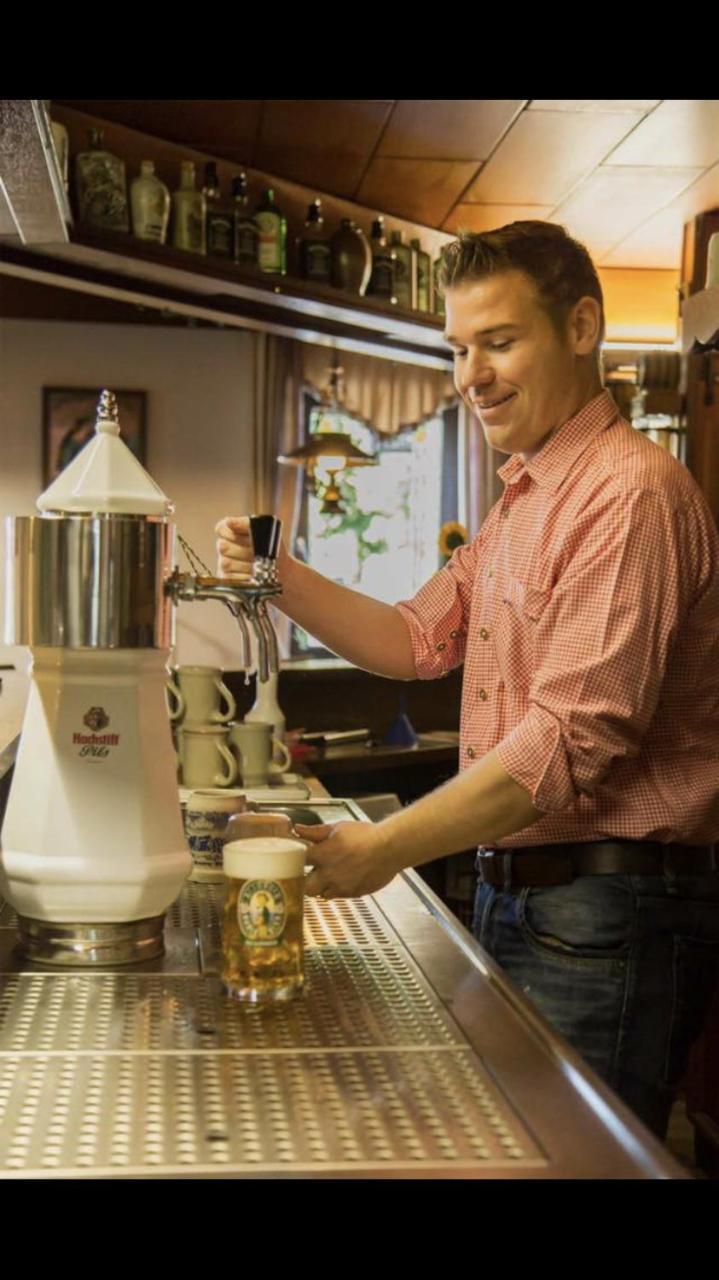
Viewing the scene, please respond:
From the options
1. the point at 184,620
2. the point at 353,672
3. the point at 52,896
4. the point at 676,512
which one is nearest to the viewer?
the point at 52,896

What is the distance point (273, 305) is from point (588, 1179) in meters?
4.91

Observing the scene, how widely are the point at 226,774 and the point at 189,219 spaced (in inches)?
94.9

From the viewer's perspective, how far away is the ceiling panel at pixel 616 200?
19.7 feet

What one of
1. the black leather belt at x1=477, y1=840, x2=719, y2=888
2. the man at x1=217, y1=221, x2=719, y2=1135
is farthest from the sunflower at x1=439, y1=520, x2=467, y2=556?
the black leather belt at x1=477, y1=840, x2=719, y2=888

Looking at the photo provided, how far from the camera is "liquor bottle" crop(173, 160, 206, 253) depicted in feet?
16.3

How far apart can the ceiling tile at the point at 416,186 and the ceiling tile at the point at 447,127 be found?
141mm

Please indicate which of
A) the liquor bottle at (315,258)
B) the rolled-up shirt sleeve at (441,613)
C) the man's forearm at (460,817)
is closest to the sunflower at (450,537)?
the liquor bottle at (315,258)

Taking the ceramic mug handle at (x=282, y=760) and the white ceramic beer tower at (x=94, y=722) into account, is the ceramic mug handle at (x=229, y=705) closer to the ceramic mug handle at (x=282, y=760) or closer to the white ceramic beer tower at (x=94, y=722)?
the ceramic mug handle at (x=282, y=760)

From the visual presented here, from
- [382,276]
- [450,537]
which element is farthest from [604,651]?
[450,537]

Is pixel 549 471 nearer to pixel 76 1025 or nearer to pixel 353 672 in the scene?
pixel 76 1025

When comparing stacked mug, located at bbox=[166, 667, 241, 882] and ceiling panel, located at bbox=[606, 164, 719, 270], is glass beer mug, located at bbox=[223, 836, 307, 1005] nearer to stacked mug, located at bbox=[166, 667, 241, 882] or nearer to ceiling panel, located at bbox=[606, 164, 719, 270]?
stacked mug, located at bbox=[166, 667, 241, 882]
